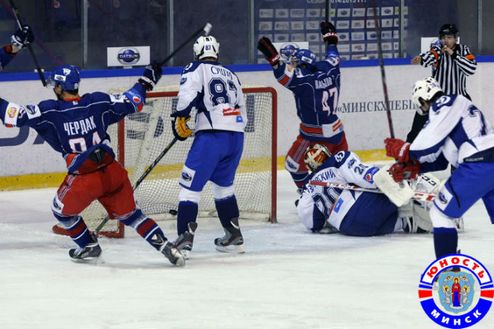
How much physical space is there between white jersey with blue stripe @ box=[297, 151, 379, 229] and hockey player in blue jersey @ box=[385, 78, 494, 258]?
4.62 ft

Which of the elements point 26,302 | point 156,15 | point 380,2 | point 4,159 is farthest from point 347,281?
point 380,2

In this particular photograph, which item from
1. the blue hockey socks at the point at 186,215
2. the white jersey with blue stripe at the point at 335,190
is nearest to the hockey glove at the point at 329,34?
the white jersey with blue stripe at the point at 335,190

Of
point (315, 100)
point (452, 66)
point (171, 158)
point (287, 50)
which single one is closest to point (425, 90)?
point (315, 100)

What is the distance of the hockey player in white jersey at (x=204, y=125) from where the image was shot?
25.7ft

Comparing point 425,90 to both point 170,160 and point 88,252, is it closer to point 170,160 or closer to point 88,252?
point 88,252

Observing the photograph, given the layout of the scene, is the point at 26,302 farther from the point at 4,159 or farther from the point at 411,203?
the point at 4,159

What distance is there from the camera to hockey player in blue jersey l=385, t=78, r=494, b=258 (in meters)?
6.85

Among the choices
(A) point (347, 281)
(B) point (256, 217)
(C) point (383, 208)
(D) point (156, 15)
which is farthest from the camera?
(D) point (156, 15)

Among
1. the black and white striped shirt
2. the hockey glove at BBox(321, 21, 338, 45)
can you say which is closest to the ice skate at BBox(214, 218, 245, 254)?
the hockey glove at BBox(321, 21, 338, 45)

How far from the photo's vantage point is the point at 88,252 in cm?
769

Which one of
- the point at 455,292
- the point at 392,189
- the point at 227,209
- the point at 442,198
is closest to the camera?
the point at 455,292

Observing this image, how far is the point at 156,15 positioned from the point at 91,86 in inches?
39.2

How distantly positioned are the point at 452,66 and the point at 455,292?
4.28m

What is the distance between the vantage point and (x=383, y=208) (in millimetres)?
8414
